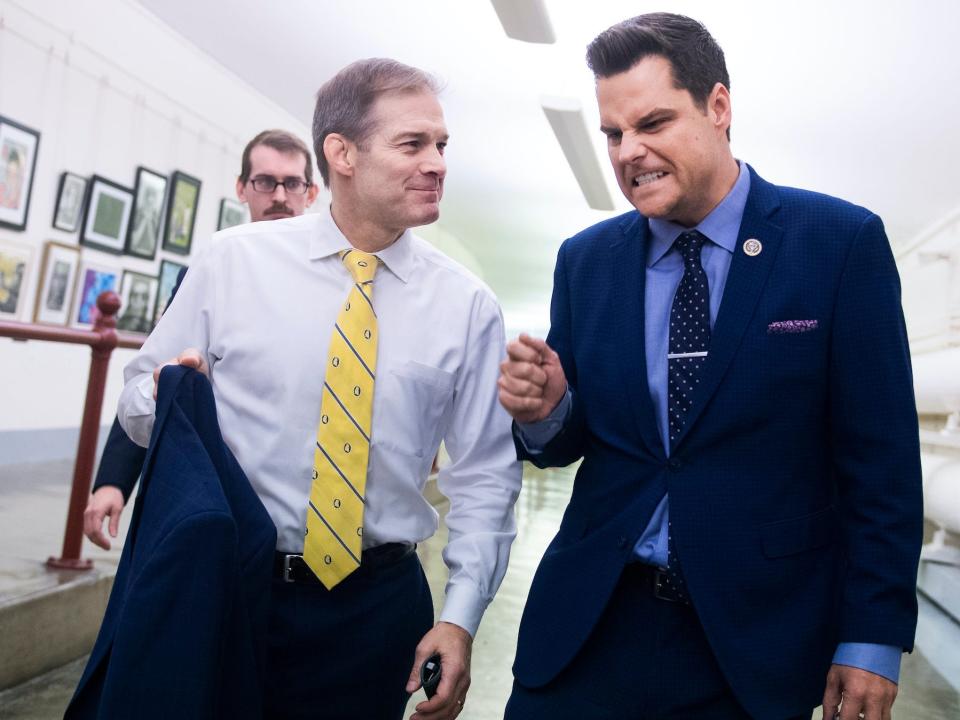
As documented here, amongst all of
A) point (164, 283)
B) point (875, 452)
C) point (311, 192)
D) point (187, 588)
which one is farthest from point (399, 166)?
point (164, 283)

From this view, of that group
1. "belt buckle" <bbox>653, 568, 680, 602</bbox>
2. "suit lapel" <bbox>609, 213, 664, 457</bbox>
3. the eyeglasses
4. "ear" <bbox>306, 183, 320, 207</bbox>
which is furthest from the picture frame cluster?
"belt buckle" <bbox>653, 568, 680, 602</bbox>

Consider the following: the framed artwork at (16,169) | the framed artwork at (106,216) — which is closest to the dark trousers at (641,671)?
the framed artwork at (16,169)

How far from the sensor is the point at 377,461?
175 centimetres

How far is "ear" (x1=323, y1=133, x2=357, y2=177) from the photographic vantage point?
6.08 ft

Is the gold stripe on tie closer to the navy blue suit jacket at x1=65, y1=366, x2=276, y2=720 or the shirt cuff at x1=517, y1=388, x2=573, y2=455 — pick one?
the navy blue suit jacket at x1=65, y1=366, x2=276, y2=720

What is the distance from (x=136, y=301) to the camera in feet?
27.0

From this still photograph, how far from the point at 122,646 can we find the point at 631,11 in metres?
6.46

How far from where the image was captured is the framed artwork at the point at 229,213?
30.6 feet

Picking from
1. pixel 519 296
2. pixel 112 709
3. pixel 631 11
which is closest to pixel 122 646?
pixel 112 709

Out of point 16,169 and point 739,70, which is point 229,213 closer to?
point 16,169

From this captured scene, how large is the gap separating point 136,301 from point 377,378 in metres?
7.03

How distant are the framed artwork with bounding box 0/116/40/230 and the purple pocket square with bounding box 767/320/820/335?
6308 millimetres

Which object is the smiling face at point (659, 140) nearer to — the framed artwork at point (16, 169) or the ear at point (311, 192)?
the ear at point (311, 192)

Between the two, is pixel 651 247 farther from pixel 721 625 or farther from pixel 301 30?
pixel 301 30
